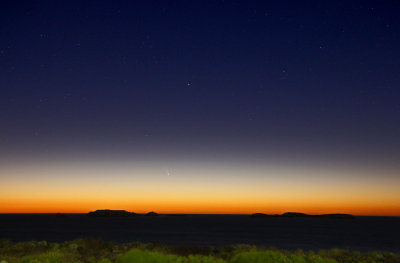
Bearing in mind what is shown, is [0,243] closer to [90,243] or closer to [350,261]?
[90,243]

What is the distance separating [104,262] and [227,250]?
→ 14.3 meters

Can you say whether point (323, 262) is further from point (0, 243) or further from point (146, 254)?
point (0, 243)

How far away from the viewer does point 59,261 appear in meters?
16.9

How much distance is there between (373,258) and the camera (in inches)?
915

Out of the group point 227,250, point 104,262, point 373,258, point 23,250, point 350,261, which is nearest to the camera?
point 104,262

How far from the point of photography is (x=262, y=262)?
16.8 meters

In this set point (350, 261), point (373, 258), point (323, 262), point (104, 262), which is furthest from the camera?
point (373, 258)

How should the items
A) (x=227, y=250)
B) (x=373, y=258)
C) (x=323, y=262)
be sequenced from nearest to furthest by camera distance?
(x=323, y=262)
(x=373, y=258)
(x=227, y=250)

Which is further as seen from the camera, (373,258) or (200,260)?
(373,258)

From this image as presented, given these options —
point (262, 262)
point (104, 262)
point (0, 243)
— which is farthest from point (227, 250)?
point (0, 243)

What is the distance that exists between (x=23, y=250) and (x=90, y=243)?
5.65m

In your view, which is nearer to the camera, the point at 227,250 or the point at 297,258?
the point at 297,258

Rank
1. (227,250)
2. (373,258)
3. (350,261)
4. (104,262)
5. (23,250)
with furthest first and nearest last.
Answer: (227,250)
(23,250)
(373,258)
(350,261)
(104,262)

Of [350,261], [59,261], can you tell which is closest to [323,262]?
[350,261]
